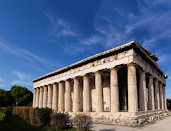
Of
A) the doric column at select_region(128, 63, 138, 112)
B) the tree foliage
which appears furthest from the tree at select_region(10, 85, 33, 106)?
the doric column at select_region(128, 63, 138, 112)

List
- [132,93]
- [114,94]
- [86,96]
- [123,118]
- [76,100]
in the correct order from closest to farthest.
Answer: [123,118]
[132,93]
[114,94]
[86,96]
[76,100]

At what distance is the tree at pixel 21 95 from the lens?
43594 mm

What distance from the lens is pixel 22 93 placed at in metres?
44.1

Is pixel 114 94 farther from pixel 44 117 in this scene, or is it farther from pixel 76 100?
pixel 44 117

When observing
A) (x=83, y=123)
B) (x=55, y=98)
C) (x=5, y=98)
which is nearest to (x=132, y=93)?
(x=83, y=123)

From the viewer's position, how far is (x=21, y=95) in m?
44.2

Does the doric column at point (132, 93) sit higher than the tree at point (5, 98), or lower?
higher

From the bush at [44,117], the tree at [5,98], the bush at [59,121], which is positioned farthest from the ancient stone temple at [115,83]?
the tree at [5,98]

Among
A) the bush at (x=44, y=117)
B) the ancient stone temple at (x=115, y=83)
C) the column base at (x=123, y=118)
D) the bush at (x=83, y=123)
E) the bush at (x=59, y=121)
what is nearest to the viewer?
the bush at (x=83, y=123)

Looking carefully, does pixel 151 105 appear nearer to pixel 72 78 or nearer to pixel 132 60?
pixel 132 60

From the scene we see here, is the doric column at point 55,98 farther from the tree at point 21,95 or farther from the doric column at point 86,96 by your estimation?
the tree at point 21,95

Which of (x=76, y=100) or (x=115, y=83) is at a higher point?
(x=115, y=83)

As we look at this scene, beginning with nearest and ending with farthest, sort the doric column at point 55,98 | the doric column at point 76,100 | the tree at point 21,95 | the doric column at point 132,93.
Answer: the doric column at point 132,93, the doric column at point 76,100, the doric column at point 55,98, the tree at point 21,95

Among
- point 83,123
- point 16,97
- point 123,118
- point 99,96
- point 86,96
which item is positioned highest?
point 99,96
